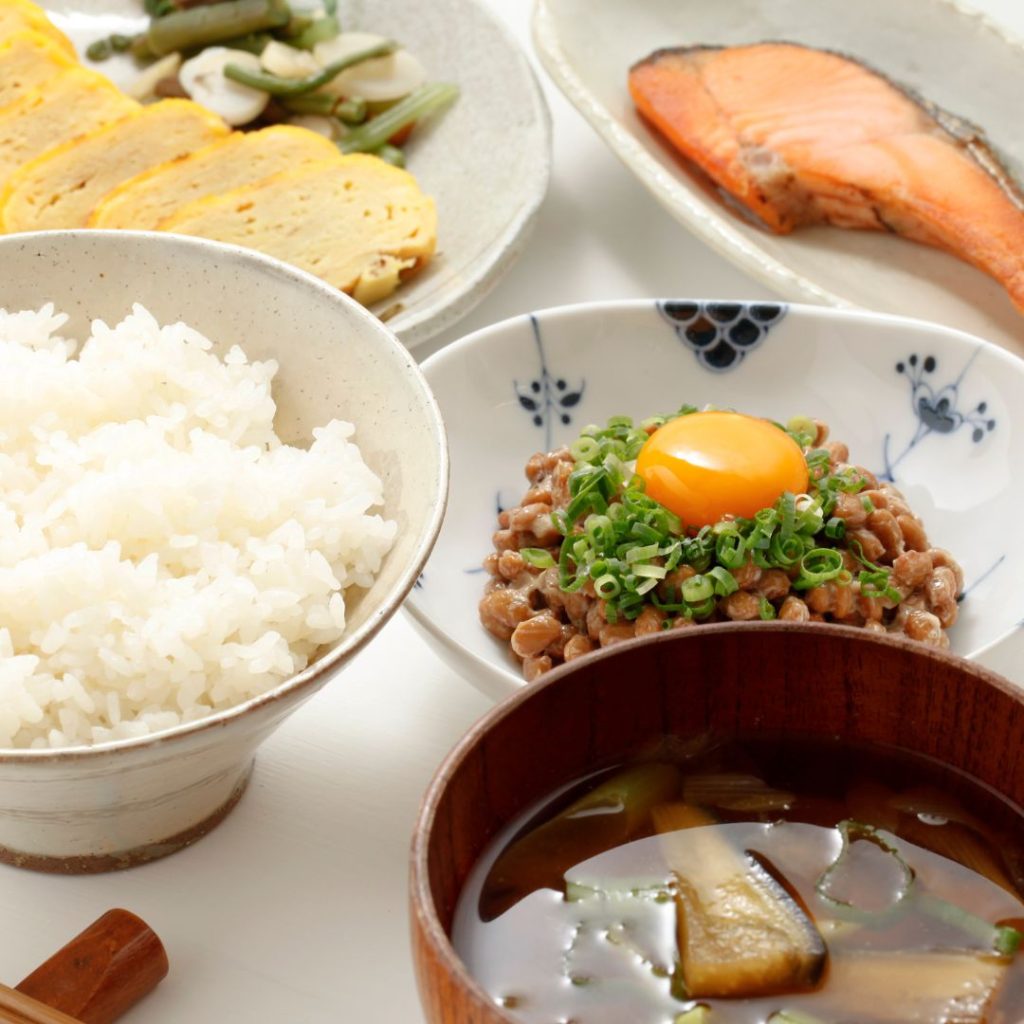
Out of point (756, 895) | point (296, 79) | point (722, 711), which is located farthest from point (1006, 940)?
point (296, 79)

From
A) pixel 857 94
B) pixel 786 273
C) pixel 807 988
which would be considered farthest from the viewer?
pixel 857 94

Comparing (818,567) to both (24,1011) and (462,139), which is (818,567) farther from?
(462,139)

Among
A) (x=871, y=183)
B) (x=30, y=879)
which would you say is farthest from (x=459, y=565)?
(x=871, y=183)

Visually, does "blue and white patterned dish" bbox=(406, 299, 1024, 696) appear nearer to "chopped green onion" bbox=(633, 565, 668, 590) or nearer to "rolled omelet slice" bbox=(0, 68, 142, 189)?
"chopped green onion" bbox=(633, 565, 668, 590)

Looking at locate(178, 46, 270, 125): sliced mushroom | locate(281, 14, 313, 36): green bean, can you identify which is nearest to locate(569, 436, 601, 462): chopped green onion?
locate(178, 46, 270, 125): sliced mushroom

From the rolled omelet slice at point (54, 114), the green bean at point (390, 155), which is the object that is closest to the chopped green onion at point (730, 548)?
the green bean at point (390, 155)

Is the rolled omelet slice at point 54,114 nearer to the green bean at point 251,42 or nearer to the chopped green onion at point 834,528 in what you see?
the green bean at point 251,42

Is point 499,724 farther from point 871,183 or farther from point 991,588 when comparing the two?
point 871,183
